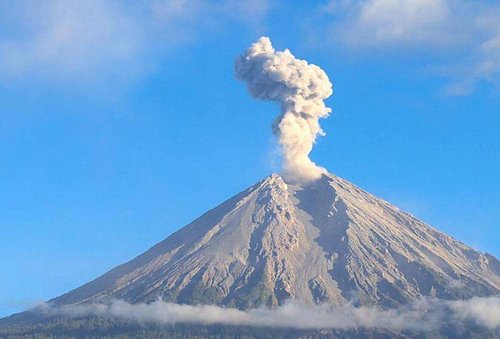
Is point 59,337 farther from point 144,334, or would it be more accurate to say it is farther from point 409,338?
point 409,338

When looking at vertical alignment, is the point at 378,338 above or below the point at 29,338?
below

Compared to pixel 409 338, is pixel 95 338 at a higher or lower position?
higher

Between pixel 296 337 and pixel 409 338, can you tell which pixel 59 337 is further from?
pixel 409 338

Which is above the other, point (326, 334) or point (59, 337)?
point (59, 337)

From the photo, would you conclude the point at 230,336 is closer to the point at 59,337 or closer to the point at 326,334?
the point at 326,334

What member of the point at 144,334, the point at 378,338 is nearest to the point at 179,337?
the point at 144,334

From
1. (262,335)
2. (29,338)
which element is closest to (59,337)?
(29,338)

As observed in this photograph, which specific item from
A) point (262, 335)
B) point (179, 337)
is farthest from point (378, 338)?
point (179, 337)
